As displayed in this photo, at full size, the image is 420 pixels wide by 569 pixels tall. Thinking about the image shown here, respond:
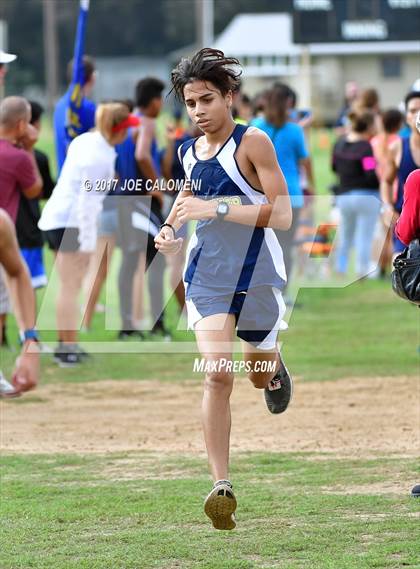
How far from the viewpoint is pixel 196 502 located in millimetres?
6832

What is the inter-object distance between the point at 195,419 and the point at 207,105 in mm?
3509

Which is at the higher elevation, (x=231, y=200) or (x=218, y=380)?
(x=231, y=200)

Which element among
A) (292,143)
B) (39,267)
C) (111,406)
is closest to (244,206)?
(111,406)

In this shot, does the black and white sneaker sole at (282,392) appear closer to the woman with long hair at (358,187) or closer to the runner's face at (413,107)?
the runner's face at (413,107)

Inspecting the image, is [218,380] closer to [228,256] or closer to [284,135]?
[228,256]

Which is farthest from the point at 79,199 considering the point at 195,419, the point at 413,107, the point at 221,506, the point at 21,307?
the point at 221,506

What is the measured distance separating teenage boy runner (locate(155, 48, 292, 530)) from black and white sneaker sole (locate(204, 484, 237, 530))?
0.99 ft

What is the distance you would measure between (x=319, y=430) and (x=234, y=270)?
2.76 metres

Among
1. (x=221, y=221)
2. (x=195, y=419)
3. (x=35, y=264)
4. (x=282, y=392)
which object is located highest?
(x=221, y=221)

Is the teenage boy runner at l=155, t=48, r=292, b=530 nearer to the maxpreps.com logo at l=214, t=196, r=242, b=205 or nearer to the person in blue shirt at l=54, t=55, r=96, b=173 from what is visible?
the maxpreps.com logo at l=214, t=196, r=242, b=205

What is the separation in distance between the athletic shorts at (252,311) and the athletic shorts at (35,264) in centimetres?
→ 561

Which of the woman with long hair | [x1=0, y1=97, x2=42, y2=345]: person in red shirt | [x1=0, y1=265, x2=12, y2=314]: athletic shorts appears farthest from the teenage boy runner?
the woman with long hair

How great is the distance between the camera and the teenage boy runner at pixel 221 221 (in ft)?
20.6

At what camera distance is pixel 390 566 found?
5566 millimetres
